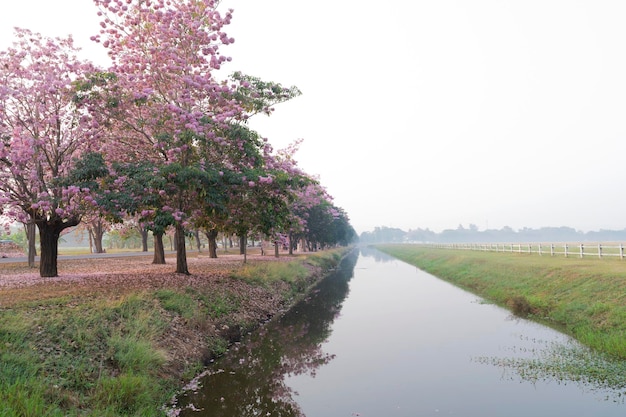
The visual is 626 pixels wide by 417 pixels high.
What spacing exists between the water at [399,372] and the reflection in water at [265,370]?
34 millimetres

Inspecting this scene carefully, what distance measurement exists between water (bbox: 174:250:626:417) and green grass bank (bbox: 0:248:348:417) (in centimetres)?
99

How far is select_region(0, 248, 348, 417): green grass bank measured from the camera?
791cm

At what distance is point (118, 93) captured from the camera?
61.7ft

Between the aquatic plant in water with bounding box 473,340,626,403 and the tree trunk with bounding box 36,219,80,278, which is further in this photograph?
the tree trunk with bounding box 36,219,80,278

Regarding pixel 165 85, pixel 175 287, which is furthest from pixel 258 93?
pixel 175 287

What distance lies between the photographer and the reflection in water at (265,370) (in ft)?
31.5

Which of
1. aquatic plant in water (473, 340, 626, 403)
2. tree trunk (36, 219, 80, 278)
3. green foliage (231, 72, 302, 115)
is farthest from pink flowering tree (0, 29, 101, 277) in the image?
aquatic plant in water (473, 340, 626, 403)

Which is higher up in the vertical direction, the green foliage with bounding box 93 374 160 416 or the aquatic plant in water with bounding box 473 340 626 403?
the green foliage with bounding box 93 374 160 416

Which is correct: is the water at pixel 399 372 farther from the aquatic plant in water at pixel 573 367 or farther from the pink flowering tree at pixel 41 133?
the pink flowering tree at pixel 41 133

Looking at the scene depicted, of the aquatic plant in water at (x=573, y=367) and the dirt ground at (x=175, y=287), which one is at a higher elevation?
the dirt ground at (x=175, y=287)

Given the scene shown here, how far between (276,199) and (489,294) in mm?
16722

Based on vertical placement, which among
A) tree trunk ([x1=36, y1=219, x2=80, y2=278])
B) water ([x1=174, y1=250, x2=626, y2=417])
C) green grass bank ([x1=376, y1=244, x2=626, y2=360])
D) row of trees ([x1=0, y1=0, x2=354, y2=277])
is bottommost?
water ([x1=174, y1=250, x2=626, y2=417])

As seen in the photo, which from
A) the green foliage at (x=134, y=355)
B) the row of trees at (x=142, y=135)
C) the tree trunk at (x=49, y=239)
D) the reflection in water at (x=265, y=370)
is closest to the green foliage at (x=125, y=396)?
the green foliage at (x=134, y=355)

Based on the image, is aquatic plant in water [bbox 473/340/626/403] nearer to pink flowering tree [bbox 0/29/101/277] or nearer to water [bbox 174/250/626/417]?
water [bbox 174/250/626/417]
